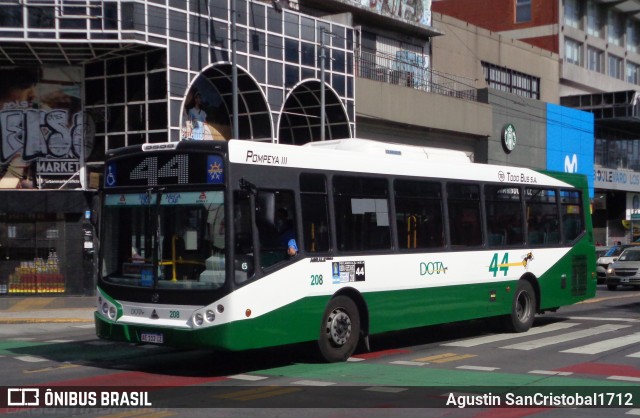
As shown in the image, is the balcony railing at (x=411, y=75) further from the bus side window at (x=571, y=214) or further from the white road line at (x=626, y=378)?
the white road line at (x=626, y=378)

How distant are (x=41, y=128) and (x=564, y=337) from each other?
18.7 meters

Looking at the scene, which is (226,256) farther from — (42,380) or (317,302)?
(42,380)

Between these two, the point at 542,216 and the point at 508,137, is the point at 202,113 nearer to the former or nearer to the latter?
the point at 542,216

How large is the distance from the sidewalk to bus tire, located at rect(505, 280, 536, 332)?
412 inches

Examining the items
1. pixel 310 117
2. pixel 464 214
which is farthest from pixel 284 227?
pixel 310 117

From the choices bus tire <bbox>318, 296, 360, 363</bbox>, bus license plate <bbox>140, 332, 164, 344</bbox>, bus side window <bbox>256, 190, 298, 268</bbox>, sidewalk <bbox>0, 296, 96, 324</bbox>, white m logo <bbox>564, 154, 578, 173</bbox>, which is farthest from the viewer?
white m logo <bbox>564, 154, 578, 173</bbox>

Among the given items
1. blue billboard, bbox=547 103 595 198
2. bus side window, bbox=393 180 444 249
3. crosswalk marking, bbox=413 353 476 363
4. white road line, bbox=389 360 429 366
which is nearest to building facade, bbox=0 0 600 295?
bus side window, bbox=393 180 444 249

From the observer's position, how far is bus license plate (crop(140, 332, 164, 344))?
1177 cm

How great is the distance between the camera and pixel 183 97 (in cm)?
2773

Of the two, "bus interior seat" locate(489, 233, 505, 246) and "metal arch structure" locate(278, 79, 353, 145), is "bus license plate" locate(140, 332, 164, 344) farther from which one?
"metal arch structure" locate(278, 79, 353, 145)

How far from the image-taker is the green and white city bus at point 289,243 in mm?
11609

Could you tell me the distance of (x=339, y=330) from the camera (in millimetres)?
13172

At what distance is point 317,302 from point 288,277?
2.43 feet

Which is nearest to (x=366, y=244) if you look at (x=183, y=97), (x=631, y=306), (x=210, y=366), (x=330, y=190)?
(x=330, y=190)
